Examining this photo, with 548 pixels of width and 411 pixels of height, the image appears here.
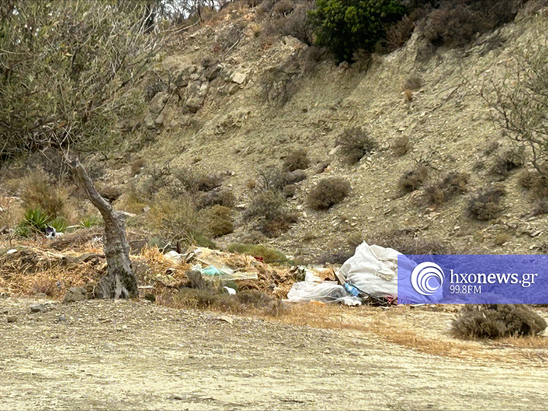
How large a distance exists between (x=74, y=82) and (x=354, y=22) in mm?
19409

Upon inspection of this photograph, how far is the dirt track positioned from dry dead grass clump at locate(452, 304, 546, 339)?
4.16ft

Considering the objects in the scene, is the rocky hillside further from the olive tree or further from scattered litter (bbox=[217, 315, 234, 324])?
scattered litter (bbox=[217, 315, 234, 324])

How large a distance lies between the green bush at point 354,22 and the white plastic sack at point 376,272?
15.9m

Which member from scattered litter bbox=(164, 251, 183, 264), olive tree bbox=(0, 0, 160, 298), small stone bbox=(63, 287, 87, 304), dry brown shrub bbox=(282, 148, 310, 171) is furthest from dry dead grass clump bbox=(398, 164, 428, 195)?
small stone bbox=(63, 287, 87, 304)

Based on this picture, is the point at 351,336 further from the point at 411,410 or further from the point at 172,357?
the point at 411,410

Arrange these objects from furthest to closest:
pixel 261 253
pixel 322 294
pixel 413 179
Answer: pixel 413 179 → pixel 261 253 → pixel 322 294

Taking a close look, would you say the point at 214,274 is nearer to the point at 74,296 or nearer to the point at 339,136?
the point at 74,296

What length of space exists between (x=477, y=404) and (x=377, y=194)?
1673 cm

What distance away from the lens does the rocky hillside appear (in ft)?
59.0

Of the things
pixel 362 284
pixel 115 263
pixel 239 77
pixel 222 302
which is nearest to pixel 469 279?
pixel 362 284

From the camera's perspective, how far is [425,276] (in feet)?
40.0

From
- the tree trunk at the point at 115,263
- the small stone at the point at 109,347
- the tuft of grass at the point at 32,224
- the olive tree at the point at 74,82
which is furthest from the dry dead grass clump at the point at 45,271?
the small stone at the point at 109,347

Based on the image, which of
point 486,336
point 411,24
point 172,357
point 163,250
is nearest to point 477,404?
point 172,357

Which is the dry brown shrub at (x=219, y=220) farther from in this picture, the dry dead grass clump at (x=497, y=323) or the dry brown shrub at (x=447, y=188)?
the dry dead grass clump at (x=497, y=323)
